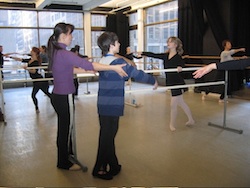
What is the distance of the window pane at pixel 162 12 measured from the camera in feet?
32.1

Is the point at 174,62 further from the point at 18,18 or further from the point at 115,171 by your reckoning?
the point at 18,18

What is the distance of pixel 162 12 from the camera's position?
1049 centimetres

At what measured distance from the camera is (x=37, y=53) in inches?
220

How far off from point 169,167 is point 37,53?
382cm

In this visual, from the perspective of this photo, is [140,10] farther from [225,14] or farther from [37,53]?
[37,53]

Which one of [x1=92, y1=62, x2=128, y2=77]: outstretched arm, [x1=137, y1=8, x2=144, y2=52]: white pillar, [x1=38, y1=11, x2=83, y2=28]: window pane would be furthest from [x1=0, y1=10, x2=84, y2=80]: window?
[x1=92, y1=62, x2=128, y2=77]: outstretched arm

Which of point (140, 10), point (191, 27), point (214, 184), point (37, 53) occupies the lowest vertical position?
point (214, 184)

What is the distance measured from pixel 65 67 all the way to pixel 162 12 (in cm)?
867

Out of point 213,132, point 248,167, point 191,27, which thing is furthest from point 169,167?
point 191,27

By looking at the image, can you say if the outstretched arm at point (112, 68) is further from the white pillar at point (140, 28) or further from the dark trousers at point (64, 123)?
the white pillar at point (140, 28)

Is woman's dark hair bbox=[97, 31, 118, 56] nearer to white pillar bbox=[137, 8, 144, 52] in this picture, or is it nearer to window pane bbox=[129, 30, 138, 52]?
white pillar bbox=[137, 8, 144, 52]

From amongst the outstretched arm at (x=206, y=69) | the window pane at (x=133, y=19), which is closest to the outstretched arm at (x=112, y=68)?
the outstretched arm at (x=206, y=69)

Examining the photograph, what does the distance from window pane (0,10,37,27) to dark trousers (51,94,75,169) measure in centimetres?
917

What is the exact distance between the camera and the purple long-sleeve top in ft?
7.94
